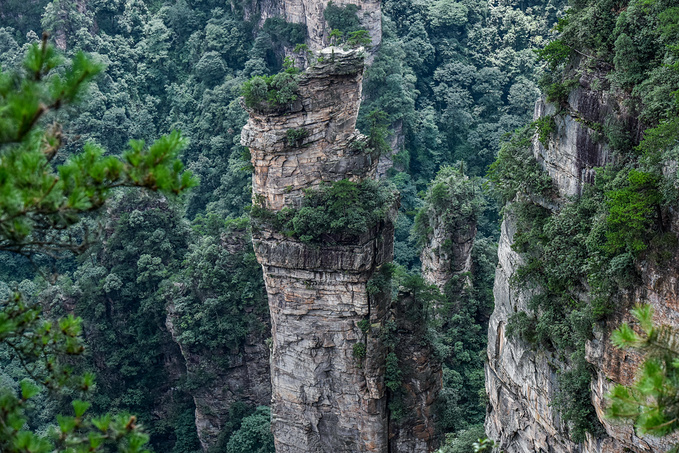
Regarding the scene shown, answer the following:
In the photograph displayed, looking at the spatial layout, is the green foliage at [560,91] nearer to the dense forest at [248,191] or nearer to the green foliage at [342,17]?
the dense forest at [248,191]

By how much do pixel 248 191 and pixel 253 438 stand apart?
1033 centimetres

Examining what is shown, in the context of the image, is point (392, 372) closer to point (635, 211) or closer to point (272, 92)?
point (272, 92)

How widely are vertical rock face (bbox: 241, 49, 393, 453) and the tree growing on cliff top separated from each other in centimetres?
1682

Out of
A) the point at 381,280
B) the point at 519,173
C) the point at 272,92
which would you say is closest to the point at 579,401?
the point at 519,173

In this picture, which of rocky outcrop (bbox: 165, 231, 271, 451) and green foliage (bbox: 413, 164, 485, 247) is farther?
rocky outcrop (bbox: 165, 231, 271, 451)

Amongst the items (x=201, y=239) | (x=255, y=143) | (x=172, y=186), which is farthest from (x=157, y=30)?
(x=172, y=186)

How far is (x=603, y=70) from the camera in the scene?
51.1 ft

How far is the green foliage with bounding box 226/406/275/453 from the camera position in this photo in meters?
30.8

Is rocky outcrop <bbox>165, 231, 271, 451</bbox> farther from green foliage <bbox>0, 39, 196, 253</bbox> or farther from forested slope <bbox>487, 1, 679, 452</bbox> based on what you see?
green foliage <bbox>0, 39, 196, 253</bbox>

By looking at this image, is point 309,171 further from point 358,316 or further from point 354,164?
point 358,316

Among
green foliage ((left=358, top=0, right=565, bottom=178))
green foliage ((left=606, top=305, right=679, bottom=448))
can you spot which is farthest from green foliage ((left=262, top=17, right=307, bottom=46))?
green foliage ((left=606, top=305, right=679, bottom=448))

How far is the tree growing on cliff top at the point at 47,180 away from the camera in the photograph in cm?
680

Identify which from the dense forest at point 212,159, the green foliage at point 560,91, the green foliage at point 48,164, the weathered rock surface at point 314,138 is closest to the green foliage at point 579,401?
the green foliage at point 560,91

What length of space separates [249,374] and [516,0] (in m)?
33.9
